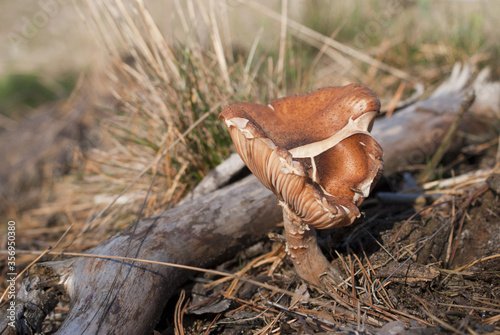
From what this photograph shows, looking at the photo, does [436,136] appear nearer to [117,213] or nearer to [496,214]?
[496,214]

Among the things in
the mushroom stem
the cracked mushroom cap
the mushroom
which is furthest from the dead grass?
the cracked mushroom cap

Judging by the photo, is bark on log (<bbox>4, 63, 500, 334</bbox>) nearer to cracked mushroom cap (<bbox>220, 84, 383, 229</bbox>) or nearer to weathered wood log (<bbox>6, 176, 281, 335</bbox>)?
weathered wood log (<bbox>6, 176, 281, 335</bbox>)

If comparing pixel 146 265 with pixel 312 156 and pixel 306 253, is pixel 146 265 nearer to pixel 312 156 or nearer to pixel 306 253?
pixel 306 253

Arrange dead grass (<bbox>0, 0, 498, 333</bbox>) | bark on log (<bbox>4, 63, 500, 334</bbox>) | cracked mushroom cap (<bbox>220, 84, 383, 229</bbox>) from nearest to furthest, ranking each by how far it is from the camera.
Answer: cracked mushroom cap (<bbox>220, 84, 383, 229</bbox>) → bark on log (<bbox>4, 63, 500, 334</bbox>) → dead grass (<bbox>0, 0, 498, 333</bbox>)

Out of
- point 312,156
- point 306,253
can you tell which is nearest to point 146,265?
point 306,253

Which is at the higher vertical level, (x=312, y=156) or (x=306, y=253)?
(x=312, y=156)

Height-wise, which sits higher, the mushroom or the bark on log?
the mushroom

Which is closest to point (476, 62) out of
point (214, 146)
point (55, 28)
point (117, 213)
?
point (214, 146)
